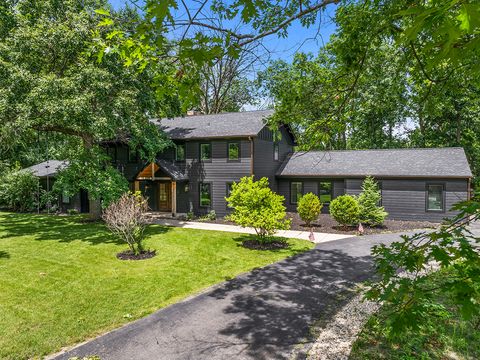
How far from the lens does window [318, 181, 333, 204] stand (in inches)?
887

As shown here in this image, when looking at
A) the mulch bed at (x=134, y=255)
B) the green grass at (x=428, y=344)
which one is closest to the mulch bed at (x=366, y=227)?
the mulch bed at (x=134, y=255)

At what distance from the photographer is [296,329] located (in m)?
6.52

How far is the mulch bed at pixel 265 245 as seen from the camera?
13.5 m

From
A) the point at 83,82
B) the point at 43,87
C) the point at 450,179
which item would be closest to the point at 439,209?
the point at 450,179

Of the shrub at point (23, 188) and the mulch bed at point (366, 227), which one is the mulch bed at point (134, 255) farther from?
the shrub at point (23, 188)

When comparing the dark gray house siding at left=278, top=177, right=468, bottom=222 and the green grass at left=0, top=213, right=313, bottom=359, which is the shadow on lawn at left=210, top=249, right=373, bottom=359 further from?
the dark gray house siding at left=278, top=177, right=468, bottom=222

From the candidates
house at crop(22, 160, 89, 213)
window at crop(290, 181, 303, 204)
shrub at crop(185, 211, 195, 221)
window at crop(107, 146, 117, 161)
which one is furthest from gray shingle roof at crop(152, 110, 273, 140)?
house at crop(22, 160, 89, 213)

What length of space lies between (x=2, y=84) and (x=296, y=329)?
1566 centimetres

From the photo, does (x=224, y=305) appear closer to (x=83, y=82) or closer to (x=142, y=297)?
(x=142, y=297)

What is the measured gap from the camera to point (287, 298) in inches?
323

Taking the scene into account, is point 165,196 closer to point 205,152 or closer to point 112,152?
point 205,152

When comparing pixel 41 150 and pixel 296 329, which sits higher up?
pixel 41 150

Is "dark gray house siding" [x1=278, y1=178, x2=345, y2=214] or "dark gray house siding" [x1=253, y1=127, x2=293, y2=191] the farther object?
"dark gray house siding" [x1=278, y1=178, x2=345, y2=214]

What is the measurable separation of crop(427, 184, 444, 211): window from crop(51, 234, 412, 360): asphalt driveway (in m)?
11.5
